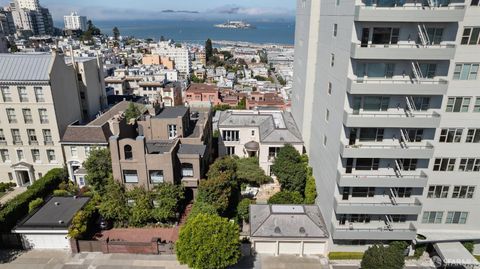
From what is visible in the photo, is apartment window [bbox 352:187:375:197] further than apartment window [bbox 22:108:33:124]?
No

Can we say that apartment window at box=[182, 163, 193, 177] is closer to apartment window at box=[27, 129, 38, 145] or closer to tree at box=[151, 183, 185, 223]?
tree at box=[151, 183, 185, 223]

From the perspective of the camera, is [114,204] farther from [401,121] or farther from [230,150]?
[401,121]

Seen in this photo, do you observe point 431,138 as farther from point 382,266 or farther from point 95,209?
point 95,209

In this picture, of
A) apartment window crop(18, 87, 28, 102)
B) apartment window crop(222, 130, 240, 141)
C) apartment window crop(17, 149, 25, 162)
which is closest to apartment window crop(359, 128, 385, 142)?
apartment window crop(222, 130, 240, 141)

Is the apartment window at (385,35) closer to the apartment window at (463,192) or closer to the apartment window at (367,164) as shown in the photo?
the apartment window at (367,164)

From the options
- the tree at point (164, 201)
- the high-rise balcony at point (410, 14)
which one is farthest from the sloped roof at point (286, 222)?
the high-rise balcony at point (410, 14)
